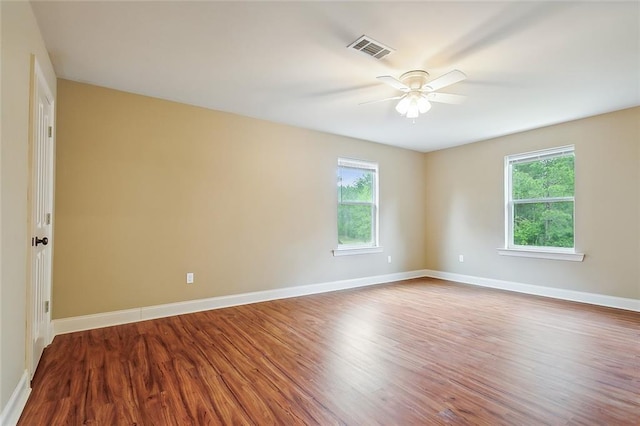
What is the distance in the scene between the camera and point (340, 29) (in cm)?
227

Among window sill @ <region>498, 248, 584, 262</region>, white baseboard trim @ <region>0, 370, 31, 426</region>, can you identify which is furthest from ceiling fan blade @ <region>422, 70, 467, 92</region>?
white baseboard trim @ <region>0, 370, 31, 426</region>

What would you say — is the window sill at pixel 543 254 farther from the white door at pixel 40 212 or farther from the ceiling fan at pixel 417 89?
the white door at pixel 40 212

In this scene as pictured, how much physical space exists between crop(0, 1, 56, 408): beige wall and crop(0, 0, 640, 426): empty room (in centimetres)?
2

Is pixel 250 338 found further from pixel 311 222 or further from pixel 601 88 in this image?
pixel 601 88

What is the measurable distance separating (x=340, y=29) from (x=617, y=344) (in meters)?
3.56

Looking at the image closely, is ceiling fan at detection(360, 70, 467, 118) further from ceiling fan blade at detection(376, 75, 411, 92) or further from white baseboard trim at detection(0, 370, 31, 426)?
white baseboard trim at detection(0, 370, 31, 426)

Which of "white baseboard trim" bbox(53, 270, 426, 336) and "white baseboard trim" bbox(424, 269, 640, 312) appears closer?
"white baseboard trim" bbox(53, 270, 426, 336)

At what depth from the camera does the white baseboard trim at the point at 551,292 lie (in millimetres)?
3865

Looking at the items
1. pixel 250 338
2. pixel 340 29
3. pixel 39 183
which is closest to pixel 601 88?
pixel 340 29

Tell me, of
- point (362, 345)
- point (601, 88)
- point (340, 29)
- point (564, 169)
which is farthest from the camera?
point (564, 169)

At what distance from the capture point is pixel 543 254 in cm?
455

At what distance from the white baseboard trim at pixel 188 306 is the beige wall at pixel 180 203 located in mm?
73

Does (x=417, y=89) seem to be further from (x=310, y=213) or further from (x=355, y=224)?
(x=355, y=224)

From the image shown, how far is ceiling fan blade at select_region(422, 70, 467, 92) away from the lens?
254 centimetres
